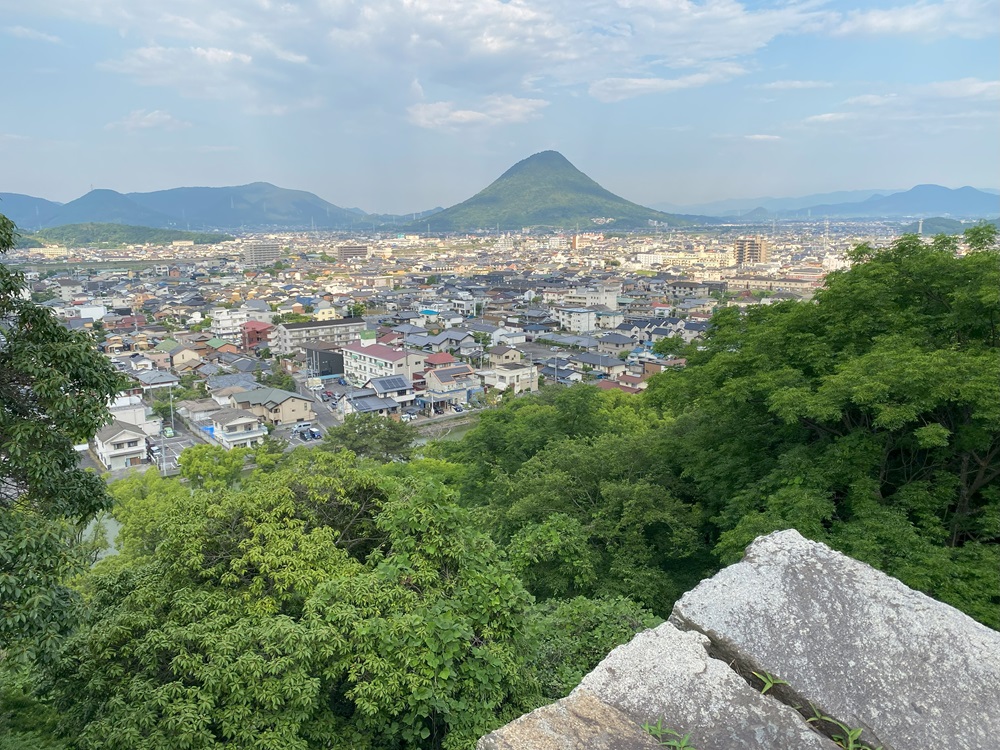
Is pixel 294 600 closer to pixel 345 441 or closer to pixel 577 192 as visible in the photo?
pixel 345 441

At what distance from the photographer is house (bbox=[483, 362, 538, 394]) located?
28.3 meters

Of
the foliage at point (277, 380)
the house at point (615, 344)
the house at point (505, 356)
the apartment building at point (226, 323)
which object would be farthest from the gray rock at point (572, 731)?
the apartment building at point (226, 323)

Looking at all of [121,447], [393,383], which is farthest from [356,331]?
[121,447]

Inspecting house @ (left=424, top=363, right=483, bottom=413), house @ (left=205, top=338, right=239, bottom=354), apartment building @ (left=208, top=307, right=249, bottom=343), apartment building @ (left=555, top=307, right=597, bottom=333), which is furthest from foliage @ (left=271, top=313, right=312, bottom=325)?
apartment building @ (left=555, top=307, right=597, bottom=333)

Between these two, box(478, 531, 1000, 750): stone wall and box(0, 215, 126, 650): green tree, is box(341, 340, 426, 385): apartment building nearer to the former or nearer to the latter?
box(0, 215, 126, 650): green tree

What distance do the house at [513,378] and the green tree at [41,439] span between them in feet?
79.8

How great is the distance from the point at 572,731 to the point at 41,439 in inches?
129

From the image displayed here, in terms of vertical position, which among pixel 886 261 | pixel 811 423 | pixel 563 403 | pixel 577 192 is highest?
pixel 577 192

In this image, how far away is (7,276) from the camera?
3283mm

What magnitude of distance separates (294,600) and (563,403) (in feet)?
29.3

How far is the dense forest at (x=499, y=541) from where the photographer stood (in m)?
3.26

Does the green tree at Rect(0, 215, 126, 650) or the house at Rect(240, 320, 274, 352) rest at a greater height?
the green tree at Rect(0, 215, 126, 650)

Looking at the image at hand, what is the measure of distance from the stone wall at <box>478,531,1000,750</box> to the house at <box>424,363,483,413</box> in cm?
2448

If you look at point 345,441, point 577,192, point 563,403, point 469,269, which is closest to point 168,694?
point 563,403
